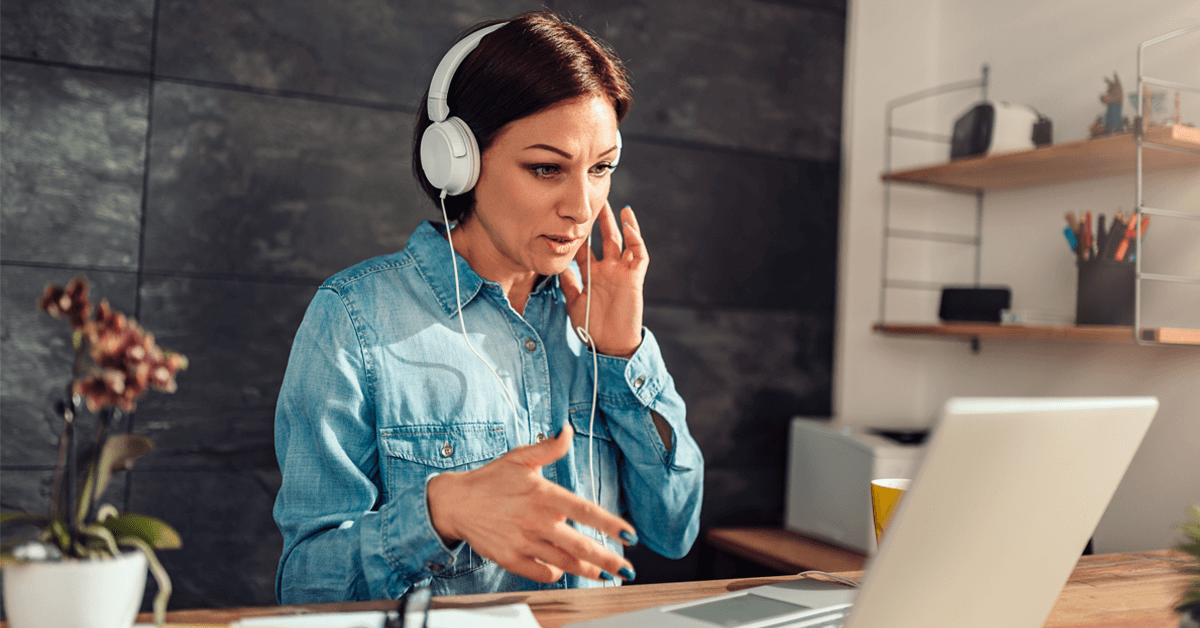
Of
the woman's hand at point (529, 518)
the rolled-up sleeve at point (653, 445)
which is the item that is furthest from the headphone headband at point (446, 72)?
the woman's hand at point (529, 518)

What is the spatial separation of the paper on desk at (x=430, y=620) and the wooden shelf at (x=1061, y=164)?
5.62ft

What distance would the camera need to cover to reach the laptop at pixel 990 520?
1.99 feet

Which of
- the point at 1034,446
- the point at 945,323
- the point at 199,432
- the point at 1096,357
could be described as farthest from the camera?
the point at 945,323

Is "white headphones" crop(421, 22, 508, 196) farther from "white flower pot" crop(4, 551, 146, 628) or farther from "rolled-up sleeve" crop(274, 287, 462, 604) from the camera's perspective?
"white flower pot" crop(4, 551, 146, 628)

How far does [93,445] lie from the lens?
63cm

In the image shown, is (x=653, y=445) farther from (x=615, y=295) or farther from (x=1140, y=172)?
(x=1140, y=172)

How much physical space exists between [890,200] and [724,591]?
1.97 meters

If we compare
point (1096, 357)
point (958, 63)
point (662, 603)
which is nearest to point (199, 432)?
point (662, 603)

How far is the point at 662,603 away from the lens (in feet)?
2.87

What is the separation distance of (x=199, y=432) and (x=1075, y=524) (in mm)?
1855

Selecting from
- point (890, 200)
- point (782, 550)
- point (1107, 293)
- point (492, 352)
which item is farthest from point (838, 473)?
point (492, 352)

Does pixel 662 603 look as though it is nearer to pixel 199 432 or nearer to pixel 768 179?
pixel 199 432

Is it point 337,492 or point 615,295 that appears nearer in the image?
point 337,492

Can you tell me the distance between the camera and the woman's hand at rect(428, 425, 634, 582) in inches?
29.2
